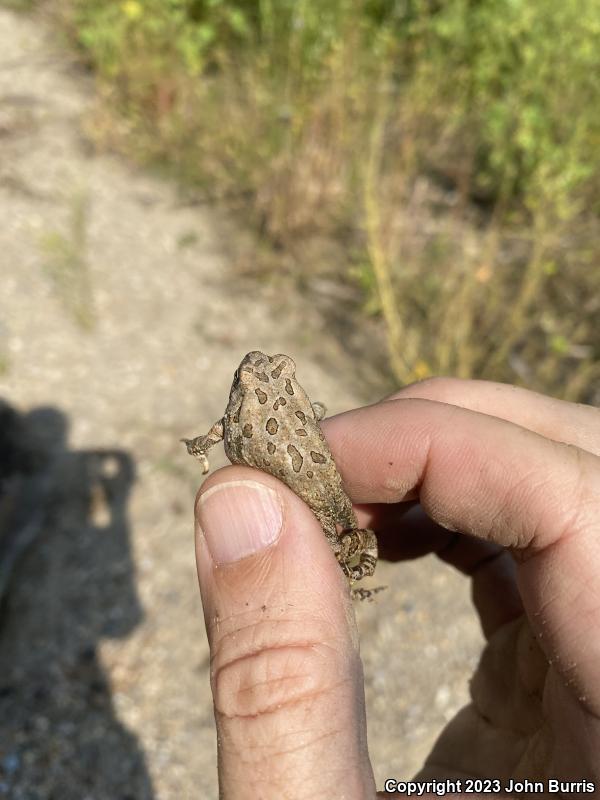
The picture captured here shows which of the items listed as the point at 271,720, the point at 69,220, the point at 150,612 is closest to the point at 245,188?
the point at 69,220

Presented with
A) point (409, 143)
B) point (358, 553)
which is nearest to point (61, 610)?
point (358, 553)

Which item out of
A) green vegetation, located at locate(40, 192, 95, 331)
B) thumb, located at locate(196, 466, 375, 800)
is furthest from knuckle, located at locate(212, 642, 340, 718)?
green vegetation, located at locate(40, 192, 95, 331)

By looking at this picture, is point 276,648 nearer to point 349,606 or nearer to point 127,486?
point 349,606

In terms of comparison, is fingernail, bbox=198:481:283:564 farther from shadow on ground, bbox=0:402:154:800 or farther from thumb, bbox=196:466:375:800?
shadow on ground, bbox=0:402:154:800

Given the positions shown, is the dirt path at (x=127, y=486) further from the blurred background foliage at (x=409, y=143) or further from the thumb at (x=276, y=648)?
the thumb at (x=276, y=648)

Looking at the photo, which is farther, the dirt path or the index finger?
the dirt path

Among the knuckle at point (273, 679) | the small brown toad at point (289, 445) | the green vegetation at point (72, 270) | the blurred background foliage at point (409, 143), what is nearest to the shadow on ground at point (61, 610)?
the green vegetation at point (72, 270)
